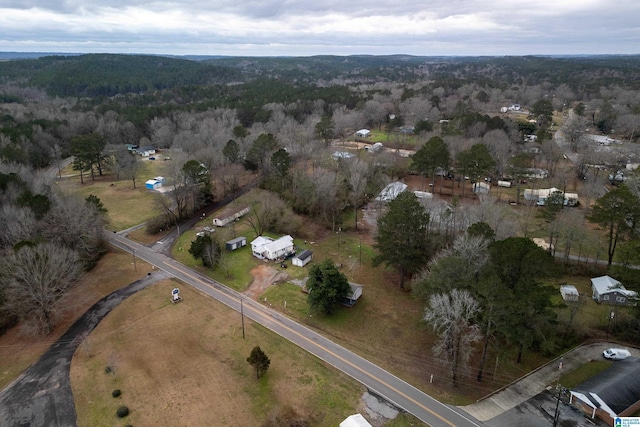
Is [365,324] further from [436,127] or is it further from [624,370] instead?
[436,127]

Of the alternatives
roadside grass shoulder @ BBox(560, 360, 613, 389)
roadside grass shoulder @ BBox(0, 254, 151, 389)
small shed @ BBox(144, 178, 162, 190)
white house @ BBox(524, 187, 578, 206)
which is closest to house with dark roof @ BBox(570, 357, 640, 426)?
roadside grass shoulder @ BBox(560, 360, 613, 389)

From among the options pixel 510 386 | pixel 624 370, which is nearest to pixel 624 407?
pixel 624 370

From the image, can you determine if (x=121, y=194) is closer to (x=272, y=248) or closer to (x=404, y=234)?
(x=272, y=248)

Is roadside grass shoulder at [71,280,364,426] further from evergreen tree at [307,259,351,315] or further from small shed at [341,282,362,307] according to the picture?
small shed at [341,282,362,307]

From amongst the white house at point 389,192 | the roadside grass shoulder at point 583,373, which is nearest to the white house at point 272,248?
the white house at point 389,192

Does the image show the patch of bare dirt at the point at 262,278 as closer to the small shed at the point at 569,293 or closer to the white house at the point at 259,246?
the white house at the point at 259,246
